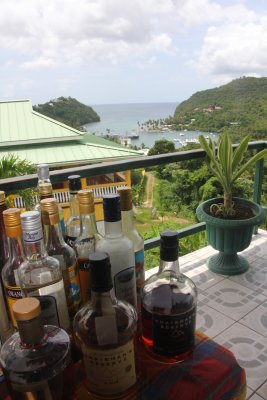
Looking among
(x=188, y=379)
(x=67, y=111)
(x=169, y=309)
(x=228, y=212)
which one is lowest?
(x=228, y=212)

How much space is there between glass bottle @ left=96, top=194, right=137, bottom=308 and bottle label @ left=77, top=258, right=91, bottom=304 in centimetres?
6

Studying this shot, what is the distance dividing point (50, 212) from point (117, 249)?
6.0 inches

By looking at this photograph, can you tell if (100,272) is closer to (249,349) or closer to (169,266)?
(169,266)

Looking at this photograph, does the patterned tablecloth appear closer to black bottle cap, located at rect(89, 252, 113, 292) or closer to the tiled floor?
black bottle cap, located at rect(89, 252, 113, 292)

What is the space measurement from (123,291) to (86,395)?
0.20 m

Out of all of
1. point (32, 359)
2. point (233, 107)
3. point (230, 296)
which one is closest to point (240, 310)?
point (230, 296)

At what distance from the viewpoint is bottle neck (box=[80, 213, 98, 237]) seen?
702 mm

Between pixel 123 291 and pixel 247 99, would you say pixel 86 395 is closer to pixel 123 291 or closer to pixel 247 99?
pixel 123 291

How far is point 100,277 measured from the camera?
50cm

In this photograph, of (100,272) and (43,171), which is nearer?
(100,272)

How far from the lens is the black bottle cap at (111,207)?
1.99ft

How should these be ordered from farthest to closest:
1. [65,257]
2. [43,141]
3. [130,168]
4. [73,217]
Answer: [43,141] → [130,168] → [73,217] → [65,257]

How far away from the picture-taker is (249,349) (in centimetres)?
154

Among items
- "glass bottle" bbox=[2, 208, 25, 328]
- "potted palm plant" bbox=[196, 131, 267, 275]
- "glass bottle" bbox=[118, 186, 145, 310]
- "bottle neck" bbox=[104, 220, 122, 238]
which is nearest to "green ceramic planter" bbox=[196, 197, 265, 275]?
"potted palm plant" bbox=[196, 131, 267, 275]
